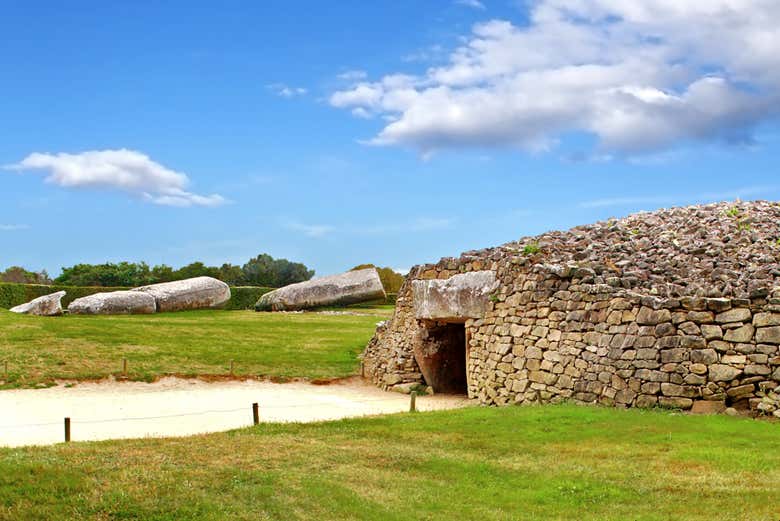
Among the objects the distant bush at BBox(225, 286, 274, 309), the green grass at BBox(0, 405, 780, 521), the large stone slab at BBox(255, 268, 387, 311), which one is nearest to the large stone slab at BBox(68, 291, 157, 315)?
the distant bush at BBox(225, 286, 274, 309)

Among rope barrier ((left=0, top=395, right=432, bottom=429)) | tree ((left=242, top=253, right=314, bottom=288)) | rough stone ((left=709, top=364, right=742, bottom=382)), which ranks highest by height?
tree ((left=242, top=253, right=314, bottom=288))

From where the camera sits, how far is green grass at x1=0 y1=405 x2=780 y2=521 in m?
7.97

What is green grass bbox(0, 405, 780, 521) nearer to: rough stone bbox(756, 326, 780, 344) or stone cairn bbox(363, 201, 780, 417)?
stone cairn bbox(363, 201, 780, 417)

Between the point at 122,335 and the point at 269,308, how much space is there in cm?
1798

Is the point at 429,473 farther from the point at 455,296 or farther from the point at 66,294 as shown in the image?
the point at 66,294

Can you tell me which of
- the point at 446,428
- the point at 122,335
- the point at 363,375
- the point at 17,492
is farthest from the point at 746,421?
the point at 122,335

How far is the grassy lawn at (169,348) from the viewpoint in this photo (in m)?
21.9

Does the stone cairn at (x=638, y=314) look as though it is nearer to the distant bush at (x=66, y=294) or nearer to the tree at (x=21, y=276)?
the distant bush at (x=66, y=294)

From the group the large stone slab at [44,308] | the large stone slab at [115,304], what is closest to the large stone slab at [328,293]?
the large stone slab at [115,304]

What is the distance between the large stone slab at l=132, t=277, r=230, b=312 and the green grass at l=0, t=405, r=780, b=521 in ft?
99.3

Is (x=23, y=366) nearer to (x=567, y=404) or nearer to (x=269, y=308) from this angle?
(x=567, y=404)

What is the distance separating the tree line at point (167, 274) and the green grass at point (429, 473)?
5310 centimetres

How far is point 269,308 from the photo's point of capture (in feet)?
146

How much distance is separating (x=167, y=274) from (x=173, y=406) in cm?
4819
